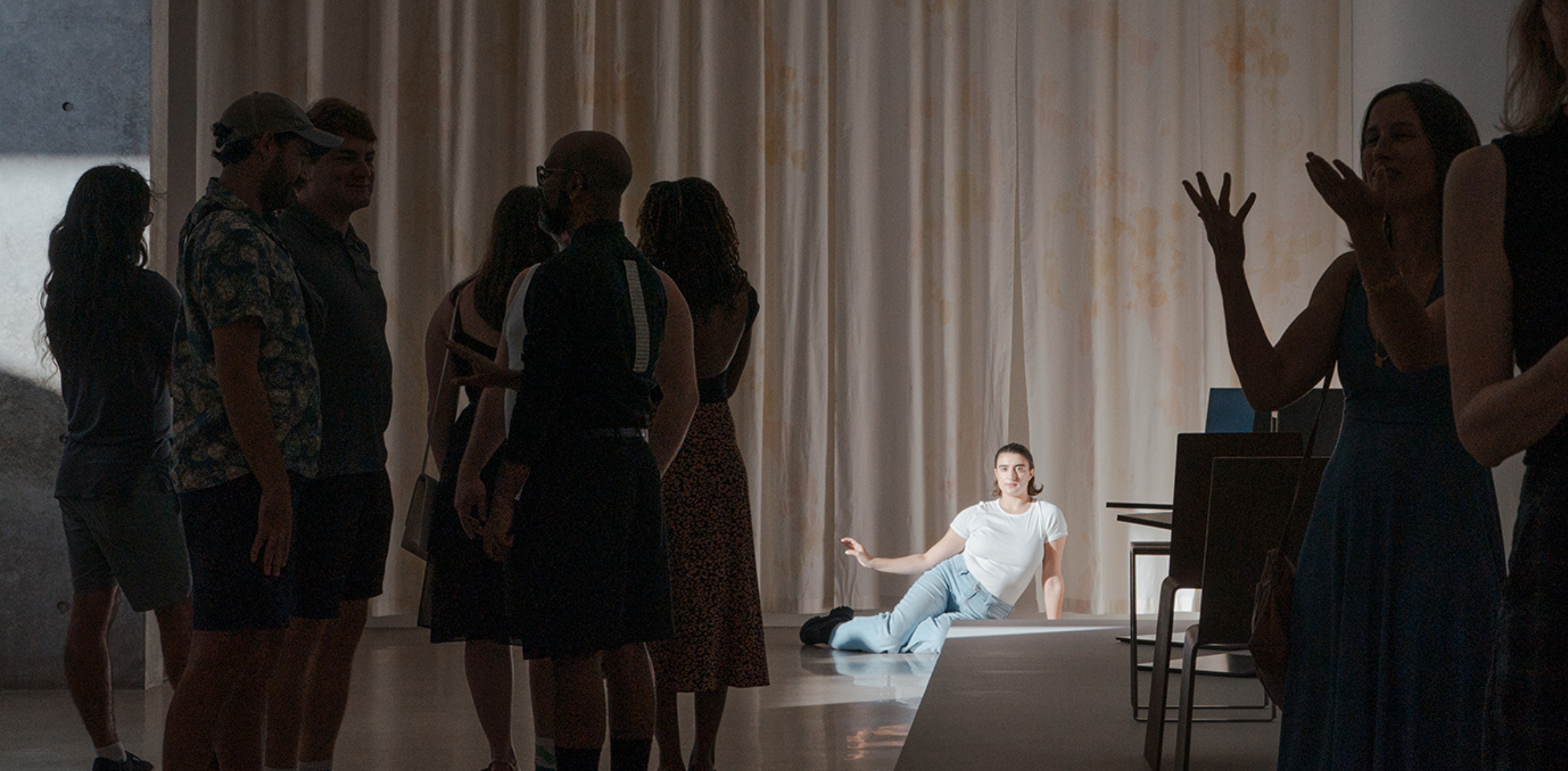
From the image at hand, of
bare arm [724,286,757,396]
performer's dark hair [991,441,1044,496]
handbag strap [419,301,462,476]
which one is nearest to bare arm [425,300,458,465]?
handbag strap [419,301,462,476]

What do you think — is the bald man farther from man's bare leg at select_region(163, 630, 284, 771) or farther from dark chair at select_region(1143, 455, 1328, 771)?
dark chair at select_region(1143, 455, 1328, 771)

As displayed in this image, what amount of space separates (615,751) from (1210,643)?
1.26 m

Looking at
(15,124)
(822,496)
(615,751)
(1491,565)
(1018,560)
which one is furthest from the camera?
(822,496)

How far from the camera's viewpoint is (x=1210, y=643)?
2.70 meters

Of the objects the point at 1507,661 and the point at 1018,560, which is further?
the point at 1018,560

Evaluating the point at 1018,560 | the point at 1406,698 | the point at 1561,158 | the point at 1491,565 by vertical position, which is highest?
the point at 1561,158

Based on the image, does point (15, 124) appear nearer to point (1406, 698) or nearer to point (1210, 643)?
point (1210, 643)

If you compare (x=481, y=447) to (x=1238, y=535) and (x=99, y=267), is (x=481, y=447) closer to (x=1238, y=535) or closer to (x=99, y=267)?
(x=99, y=267)

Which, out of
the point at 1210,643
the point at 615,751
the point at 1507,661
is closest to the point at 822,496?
the point at 1210,643

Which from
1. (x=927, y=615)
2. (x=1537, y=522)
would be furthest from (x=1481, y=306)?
(x=927, y=615)

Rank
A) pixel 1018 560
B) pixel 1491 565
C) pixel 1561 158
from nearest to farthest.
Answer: pixel 1561 158
pixel 1491 565
pixel 1018 560

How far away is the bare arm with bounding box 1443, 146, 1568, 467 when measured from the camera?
101 centimetres

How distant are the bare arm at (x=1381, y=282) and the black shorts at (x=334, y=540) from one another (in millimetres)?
1753

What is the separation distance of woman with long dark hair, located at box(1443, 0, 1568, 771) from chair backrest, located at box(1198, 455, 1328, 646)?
1.67 meters
